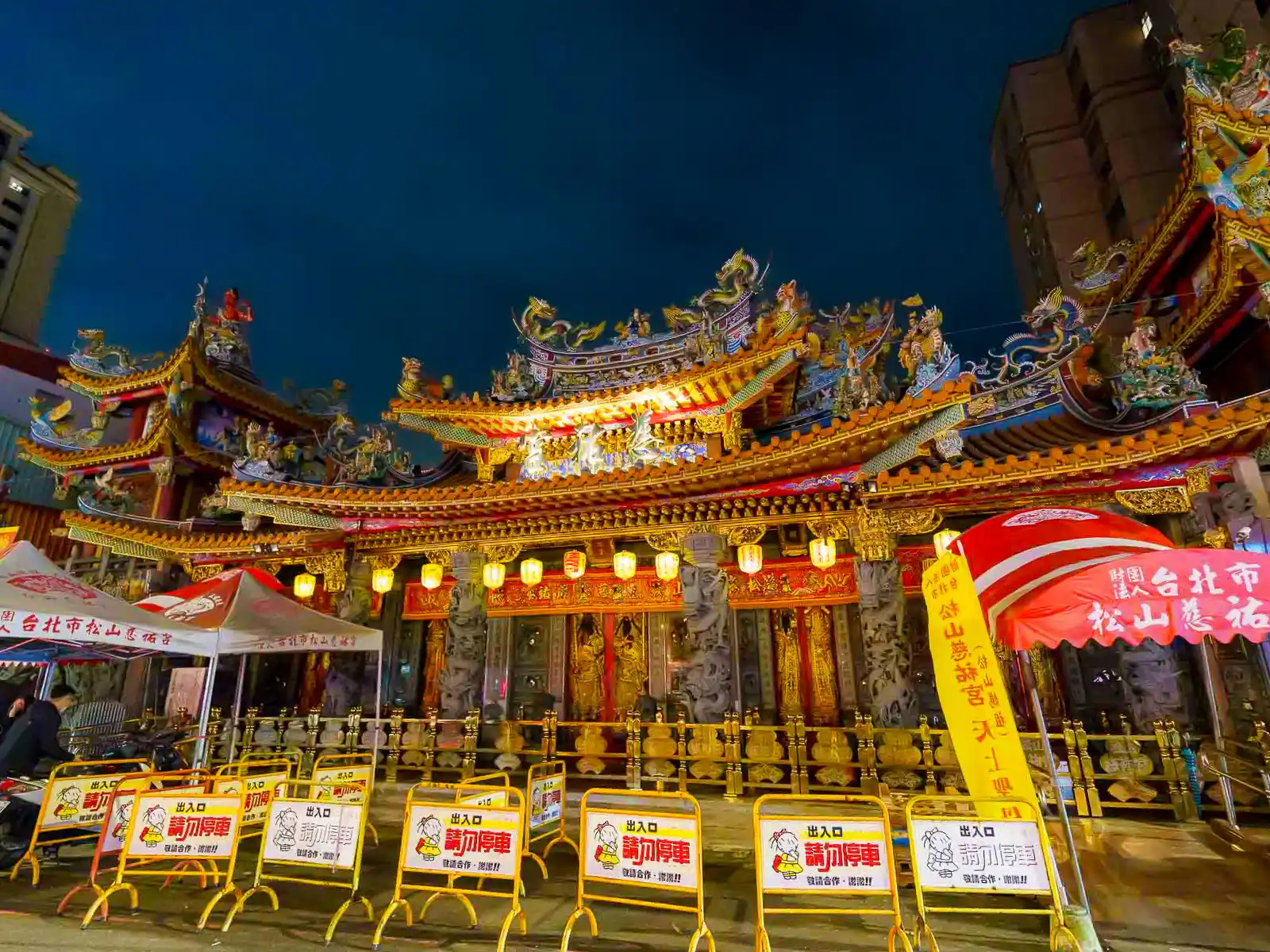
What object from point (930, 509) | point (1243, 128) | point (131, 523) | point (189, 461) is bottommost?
point (930, 509)

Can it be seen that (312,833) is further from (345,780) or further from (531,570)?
(531,570)

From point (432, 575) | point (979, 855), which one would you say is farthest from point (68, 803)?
point (979, 855)

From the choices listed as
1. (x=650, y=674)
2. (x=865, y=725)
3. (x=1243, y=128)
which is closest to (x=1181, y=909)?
(x=865, y=725)

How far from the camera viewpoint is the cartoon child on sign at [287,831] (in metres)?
5.51

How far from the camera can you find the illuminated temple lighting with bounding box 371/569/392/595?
12891 millimetres

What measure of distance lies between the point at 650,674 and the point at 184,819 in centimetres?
923

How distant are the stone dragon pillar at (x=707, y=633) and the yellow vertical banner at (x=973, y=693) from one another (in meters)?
5.22

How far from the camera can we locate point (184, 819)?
5551 millimetres

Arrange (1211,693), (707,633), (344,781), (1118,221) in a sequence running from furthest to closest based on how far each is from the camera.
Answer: (1118,221) < (707,633) < (1211,693) < (344,781)

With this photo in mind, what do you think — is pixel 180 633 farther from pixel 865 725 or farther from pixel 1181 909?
pixel 1181 909

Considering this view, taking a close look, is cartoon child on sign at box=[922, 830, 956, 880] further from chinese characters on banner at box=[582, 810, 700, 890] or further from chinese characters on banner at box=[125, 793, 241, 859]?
chinese characters on banner at box=[125, 793, 241, 859]

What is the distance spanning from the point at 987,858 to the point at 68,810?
8.94m

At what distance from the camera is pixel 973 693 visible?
15.4ft

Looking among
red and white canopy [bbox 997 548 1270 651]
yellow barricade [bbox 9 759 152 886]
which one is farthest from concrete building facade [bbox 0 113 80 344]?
red and white canopy [bbox 997 548 1270 651]
